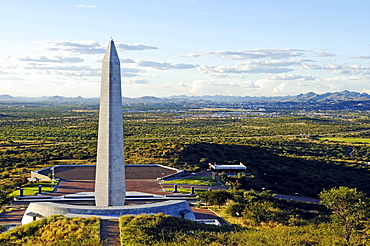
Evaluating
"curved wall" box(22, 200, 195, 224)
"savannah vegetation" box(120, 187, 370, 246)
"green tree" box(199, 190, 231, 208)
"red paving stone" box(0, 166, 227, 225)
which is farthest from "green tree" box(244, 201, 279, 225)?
"curved wall" box(22, 200, 195, 224)

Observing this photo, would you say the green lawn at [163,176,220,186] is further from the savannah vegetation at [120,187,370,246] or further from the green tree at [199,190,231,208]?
the green tree at [199,190,231,208]

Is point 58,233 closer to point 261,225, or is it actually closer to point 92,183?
point 261,225

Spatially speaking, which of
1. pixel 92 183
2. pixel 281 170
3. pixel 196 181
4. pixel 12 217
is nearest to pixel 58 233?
pixel 12 217

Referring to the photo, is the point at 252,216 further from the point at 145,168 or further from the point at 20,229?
the point at 145,168

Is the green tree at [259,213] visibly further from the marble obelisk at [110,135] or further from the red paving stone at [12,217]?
the red paving stone at [12,217]

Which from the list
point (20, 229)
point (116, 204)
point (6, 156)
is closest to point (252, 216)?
point (116, 204)
